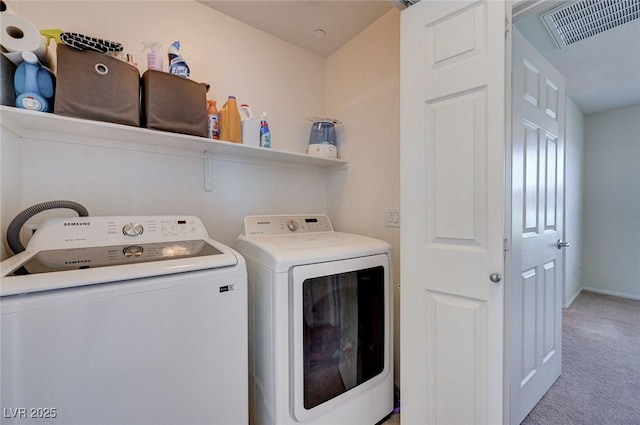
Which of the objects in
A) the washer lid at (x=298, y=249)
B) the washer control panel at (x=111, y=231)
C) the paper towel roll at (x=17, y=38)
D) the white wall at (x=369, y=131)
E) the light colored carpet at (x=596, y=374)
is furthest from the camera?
the white wall at (x=369, y=131)

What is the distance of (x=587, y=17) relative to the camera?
1809mm

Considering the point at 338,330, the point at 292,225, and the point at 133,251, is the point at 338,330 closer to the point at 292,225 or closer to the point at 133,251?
the point at 292,225

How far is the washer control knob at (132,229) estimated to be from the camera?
1274 mm

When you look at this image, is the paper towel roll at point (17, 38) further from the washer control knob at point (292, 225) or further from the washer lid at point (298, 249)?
the washer control knob at point (292, 225)

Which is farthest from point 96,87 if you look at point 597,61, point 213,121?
point 597,61

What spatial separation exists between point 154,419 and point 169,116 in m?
1.30

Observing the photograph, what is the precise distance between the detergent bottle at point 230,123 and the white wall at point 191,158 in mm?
242

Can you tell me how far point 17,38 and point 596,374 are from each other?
3.81 m

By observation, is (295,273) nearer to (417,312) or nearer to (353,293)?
(353,293)

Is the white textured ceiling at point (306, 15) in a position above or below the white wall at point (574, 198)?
above

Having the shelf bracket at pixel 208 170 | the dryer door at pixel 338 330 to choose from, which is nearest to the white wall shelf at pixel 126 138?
the shelf bracket at pixel 208 170

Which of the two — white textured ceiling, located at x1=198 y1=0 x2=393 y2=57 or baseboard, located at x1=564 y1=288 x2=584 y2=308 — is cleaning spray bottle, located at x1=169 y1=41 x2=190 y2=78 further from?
baseboard, located at x1=564 y1=288 x2=584 y2=308

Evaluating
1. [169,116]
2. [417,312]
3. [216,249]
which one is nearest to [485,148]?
[417,312]

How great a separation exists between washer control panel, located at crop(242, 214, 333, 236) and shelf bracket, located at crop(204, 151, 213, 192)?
0.36 metres
